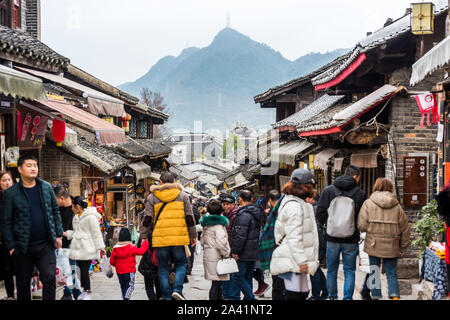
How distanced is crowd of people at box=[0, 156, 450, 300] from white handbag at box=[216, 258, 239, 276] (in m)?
0.02

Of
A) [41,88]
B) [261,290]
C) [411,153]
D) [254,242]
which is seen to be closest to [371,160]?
[411,153]

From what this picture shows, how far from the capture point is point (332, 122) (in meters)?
12.1

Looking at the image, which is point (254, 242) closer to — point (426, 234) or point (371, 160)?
point (426, 234)

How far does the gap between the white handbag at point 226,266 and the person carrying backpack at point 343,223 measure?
137cm

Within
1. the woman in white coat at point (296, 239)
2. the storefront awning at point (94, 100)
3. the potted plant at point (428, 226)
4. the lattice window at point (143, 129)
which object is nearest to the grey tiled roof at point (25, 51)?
the storefront awning at point (94, 100)

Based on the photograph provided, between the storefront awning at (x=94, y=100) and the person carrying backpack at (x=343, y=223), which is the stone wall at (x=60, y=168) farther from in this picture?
the person carrying backpack at (x=343, y=223)

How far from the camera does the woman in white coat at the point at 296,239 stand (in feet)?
A: 20.2

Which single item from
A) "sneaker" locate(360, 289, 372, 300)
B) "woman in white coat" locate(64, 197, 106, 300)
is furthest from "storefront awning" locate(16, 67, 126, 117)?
"sneaker" locate(360, 289, 372, 300)

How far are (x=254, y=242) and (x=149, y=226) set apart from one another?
1.60 meters

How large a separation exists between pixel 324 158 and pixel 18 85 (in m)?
8.69

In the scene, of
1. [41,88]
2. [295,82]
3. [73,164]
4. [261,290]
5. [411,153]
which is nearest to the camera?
[41,88]

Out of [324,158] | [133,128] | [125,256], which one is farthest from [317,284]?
[133,128]

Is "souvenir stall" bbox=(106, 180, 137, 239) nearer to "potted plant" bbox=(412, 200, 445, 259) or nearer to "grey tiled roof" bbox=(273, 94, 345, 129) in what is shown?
"grey tiled roof" bbox=(273, 94, 345, 129)

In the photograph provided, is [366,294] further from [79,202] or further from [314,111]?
[314,111]
